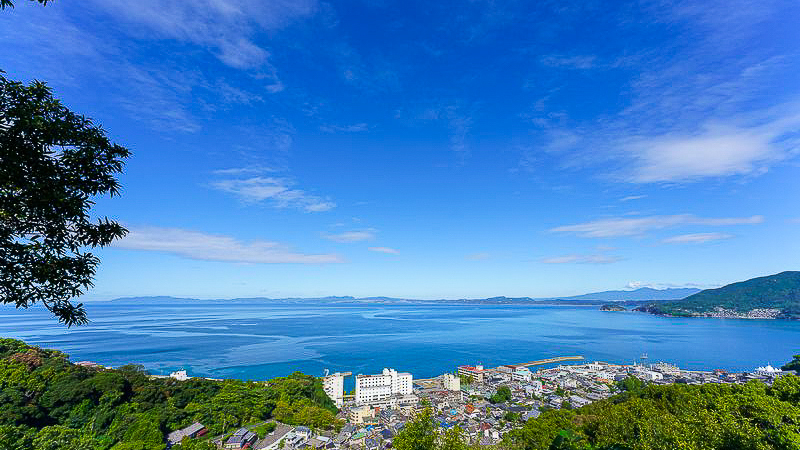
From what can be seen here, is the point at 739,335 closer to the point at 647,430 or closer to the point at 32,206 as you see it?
the point at 647,430

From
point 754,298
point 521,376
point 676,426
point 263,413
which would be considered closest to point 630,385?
point 521,376

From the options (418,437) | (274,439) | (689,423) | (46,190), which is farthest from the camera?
(274,439)

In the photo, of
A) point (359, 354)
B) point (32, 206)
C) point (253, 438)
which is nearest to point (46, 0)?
point (32, 206)

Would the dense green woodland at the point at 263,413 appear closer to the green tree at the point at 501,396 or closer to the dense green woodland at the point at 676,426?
the dense green woodland at the point at 676,426

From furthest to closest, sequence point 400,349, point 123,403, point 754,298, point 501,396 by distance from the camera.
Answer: point 754,298, point 400,349, point 501,396, point 123,403

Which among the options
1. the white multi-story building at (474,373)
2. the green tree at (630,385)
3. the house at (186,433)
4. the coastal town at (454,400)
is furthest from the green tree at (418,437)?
the white multi-story building at (474,373)

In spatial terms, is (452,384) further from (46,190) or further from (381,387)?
(46,190)
